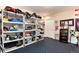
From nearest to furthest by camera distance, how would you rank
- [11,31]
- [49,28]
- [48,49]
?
[11,31] → [48,49] → [49,28]

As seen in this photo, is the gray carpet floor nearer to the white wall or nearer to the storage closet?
the storage closet

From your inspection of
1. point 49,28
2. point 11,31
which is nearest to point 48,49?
point 11,31

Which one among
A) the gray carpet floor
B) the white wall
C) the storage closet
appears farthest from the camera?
the white wall

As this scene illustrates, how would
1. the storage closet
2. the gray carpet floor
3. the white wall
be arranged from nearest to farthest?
the storage closet, the gray carpet floor, the white wall

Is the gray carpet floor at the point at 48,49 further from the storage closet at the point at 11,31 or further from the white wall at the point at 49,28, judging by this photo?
the white wall at the point at 49,28

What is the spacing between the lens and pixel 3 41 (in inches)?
119

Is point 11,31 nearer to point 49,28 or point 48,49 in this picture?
point 48,49

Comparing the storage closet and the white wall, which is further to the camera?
the white wall

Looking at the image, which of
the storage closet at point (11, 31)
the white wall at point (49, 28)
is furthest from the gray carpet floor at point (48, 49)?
the white wall at point (49, 28)

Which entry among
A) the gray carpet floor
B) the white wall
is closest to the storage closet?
the gray carpet floor

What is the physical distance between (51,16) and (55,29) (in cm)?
126

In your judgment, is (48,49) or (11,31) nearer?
(11,31)
